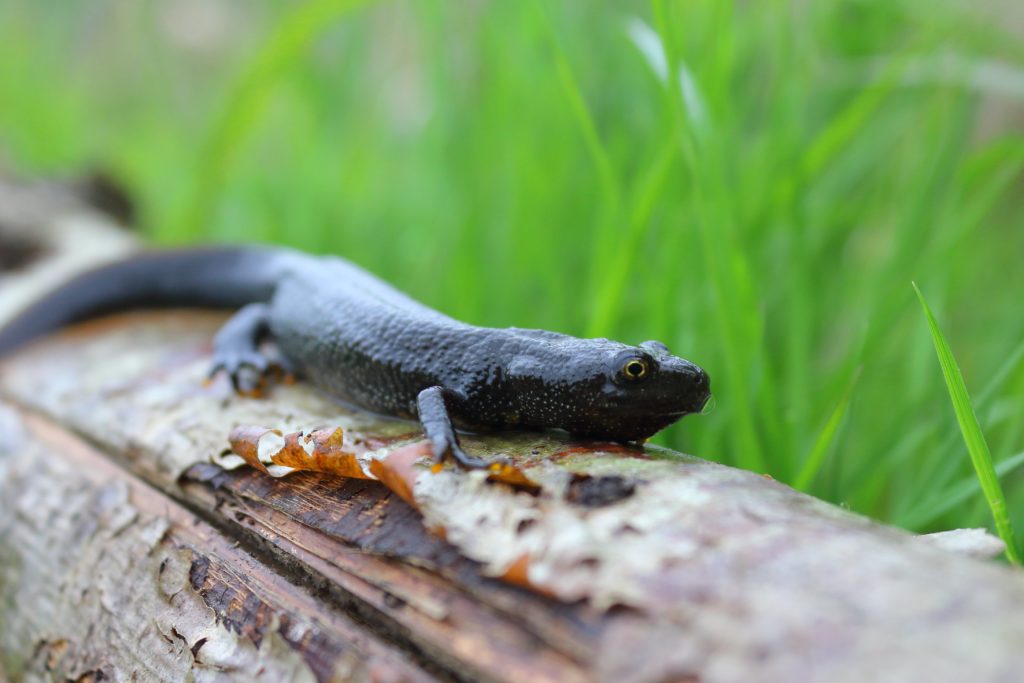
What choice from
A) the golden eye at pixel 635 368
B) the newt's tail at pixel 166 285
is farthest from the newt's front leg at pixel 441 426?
the newt's tail at pixel 166 285

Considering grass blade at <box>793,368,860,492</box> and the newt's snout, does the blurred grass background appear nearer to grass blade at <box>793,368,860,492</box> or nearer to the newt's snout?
grass blade at <box>793,368,860,492</box>

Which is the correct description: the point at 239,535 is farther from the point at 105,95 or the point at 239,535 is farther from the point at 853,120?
the point at 105,95

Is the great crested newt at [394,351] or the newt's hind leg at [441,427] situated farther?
the great crested newt at [394,351]

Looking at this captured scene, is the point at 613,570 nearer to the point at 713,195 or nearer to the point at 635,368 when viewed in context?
the point at 635,368

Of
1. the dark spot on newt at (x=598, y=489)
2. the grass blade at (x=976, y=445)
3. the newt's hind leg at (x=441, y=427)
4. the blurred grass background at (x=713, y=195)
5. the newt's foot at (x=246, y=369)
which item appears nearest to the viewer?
the dark spot on newt at (x=598, y=489)

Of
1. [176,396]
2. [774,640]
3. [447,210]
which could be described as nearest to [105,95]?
[447,210]

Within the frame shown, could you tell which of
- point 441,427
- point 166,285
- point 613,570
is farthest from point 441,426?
point 166,285

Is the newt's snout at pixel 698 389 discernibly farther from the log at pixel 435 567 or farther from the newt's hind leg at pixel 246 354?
the newt's hind leg at pixel 246 354

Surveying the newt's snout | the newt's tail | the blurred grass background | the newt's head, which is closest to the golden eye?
the newt's head
